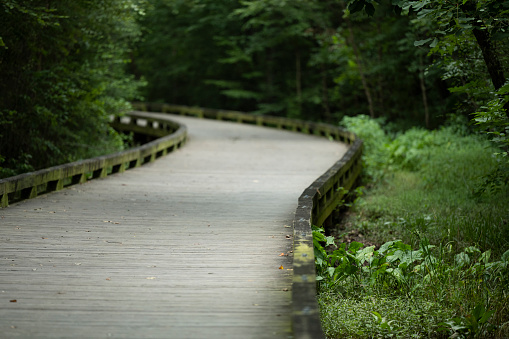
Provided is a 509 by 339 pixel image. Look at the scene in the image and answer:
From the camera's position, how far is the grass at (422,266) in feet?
16.1

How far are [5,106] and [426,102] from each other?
1330 cm

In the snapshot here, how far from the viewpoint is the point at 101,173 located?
10781 mm

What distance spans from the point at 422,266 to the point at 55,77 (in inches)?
340

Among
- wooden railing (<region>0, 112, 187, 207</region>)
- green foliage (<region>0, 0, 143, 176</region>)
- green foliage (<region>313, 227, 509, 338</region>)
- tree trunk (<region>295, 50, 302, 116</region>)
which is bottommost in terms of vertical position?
green foliage (<region>313, 227, 509, 338</region>)

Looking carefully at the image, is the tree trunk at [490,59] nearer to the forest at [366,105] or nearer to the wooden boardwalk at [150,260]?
the forest at [366,105]

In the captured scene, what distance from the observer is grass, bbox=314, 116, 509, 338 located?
491 centimetres

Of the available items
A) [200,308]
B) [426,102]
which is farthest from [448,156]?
[200,308]

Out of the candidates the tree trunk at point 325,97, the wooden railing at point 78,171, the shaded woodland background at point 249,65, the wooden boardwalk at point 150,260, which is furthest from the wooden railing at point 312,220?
the tree trunk at point 325,97

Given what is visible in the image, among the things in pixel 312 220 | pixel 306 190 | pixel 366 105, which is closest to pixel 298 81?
pixel 366 105

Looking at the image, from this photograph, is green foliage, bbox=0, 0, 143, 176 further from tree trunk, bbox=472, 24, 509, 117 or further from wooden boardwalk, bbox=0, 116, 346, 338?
tree trunk, bbox=472, 24, 509, 117

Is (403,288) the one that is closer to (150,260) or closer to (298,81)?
(150,260)

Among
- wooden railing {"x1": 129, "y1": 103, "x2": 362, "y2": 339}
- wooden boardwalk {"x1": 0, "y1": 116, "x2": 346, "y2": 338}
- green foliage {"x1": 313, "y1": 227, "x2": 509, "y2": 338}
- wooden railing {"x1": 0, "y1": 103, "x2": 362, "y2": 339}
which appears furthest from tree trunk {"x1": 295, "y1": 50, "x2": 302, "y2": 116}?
green foliage {"x1": 313, "y1": 227, "x2": 509, "y2": 338}

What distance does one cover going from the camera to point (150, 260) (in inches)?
209

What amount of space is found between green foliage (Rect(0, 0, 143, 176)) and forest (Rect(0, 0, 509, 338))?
0.04 metres
